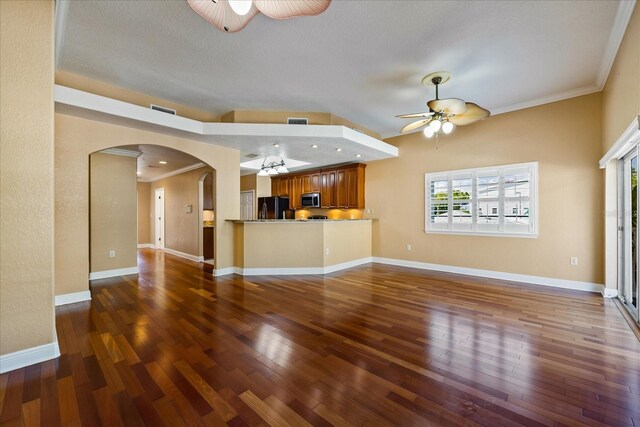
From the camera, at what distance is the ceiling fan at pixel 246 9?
5.15 feet

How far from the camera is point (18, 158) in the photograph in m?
2.17

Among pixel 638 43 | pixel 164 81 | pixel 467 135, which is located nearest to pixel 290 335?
pixel 164 81

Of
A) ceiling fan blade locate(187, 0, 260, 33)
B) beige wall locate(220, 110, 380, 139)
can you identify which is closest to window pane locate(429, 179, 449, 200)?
beige wall locate(220, 110, 380, 139)

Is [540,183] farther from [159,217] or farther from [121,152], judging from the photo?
[159,217]

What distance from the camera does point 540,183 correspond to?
4598 mm

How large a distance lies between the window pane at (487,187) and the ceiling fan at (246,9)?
473cm

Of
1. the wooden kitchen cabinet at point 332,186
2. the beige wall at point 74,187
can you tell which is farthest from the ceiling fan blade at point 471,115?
the beige wall at point 74,187

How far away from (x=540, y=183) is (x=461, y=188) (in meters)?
1.23

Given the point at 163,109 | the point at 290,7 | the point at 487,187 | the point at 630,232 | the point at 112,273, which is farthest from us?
the point at 112,273

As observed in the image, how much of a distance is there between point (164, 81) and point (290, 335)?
12.5 feet

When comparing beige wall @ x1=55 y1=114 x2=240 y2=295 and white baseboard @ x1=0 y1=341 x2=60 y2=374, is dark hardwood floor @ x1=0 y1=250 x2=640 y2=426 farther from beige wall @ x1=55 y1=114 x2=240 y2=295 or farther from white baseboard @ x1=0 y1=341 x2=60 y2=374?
beige wall @ x1=55 y1=114 x2=240 y2=295

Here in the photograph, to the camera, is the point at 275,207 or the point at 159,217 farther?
the point at 159,217

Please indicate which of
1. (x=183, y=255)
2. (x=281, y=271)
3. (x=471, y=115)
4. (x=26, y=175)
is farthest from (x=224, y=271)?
(x=471, y=115)

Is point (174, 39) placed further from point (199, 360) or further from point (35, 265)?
point (199, 360)
